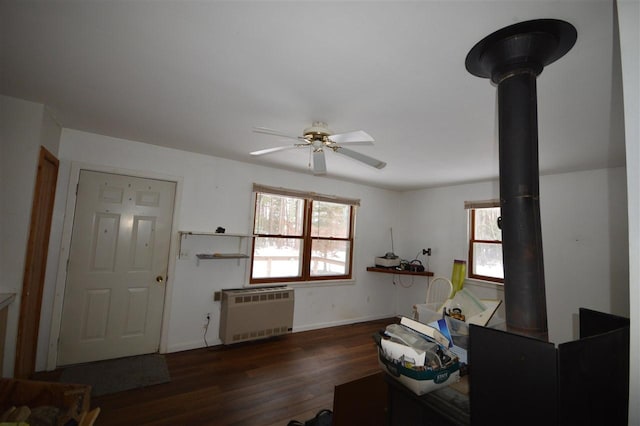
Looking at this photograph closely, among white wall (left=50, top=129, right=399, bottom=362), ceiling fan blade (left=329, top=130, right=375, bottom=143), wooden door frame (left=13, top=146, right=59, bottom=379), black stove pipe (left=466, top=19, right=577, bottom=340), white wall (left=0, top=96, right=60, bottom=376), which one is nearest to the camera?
black stove pipe (left=466, top=19, right=577, bottom=340)

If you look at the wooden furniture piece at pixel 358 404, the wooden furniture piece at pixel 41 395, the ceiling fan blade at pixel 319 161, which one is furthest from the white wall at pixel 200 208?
the wooden furniture piece at pixel 358 404

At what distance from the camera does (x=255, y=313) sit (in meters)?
3.57

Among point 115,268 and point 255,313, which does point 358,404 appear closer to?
point 255,313

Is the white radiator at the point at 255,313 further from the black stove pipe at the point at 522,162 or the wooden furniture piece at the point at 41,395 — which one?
the black stove pipe at the point at 522,162

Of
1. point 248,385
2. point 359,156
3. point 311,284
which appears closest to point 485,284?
point 311,284

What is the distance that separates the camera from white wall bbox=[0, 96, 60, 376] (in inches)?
83.2

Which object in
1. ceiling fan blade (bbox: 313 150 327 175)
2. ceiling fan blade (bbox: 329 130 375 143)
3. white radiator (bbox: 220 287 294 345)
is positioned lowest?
white radiator (bbox: 220 287 294 345)

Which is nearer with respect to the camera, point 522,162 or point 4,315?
point 522,162

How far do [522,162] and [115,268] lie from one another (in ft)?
12.3

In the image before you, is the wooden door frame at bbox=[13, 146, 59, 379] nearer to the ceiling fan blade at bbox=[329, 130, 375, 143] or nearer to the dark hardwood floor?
the dark hardwood floor

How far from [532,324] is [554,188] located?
11.0 ft

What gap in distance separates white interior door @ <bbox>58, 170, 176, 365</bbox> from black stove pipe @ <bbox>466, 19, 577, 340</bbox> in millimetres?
3391

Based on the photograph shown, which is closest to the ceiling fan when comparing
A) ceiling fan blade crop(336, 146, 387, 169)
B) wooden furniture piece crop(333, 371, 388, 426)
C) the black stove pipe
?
ceiling fan blade crop(336, 146, 387, 169)

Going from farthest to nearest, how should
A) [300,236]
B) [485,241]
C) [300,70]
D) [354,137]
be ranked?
1. [300,236]
2. [485,241]
3. [354,137]
4. [300,70]
